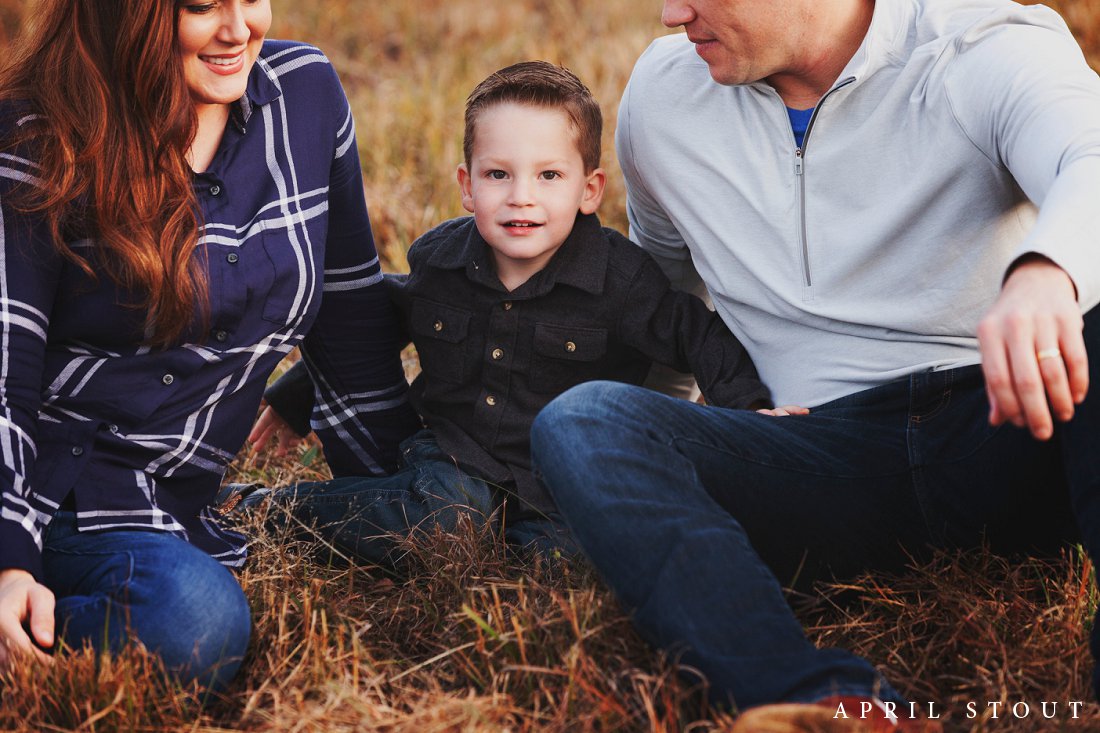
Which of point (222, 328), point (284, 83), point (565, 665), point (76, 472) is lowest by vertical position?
point (565, 665)

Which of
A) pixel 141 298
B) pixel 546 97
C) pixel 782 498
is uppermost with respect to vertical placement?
pixel 546 97

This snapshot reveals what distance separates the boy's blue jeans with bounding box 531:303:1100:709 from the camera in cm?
171

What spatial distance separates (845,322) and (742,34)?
58cm

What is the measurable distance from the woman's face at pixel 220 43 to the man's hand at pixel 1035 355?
4.50 feet

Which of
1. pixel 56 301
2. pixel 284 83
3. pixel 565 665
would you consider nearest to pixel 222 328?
→ pixel 56 301

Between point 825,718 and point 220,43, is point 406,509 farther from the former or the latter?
point 825,718

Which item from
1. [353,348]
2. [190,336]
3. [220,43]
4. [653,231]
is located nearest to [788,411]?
[653,231]

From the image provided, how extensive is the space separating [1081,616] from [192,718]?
152 cm

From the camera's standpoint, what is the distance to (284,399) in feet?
9.37

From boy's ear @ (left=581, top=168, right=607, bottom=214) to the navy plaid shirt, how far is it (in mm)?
483

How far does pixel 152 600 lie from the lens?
76.9 inches

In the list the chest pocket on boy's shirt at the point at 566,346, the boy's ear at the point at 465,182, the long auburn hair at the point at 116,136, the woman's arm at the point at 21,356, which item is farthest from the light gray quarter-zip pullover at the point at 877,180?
the woman's arm at the point at 21,356

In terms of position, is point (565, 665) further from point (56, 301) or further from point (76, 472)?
point (56, 301)

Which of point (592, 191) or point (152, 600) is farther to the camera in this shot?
point (592, 191)
